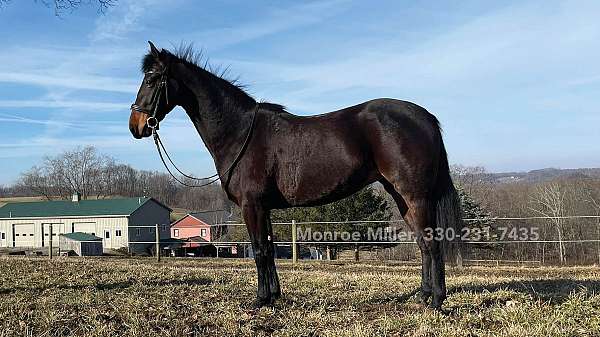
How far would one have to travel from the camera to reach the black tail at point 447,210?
5070 mm

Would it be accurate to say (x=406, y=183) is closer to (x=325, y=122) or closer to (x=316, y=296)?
(x=325, y=122)

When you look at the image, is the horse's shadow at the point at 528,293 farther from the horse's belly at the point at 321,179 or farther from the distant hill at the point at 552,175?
the distant hill at the point at 552,175

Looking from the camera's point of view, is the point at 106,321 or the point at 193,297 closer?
the point at 106,321

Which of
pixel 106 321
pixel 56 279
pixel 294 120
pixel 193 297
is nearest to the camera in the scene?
pixel 106 321

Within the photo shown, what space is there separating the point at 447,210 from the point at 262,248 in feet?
6.31

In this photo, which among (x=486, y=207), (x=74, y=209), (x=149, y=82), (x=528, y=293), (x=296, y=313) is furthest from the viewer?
(x=74, y=209)

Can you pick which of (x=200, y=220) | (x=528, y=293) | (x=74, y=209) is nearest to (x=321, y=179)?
(x=528, y=293)

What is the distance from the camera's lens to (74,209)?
5384 centimetres

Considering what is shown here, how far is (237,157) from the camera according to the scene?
507 centimetres

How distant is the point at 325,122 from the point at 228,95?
113 centimetres

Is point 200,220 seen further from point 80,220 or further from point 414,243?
point 414,243

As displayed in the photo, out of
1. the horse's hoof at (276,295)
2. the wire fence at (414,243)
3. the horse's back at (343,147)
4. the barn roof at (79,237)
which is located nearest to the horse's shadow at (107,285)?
the horse's hoof at (276,295)

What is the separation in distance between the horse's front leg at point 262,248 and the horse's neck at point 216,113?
63 cm

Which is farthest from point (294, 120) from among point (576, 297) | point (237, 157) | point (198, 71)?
point (576, 297)
